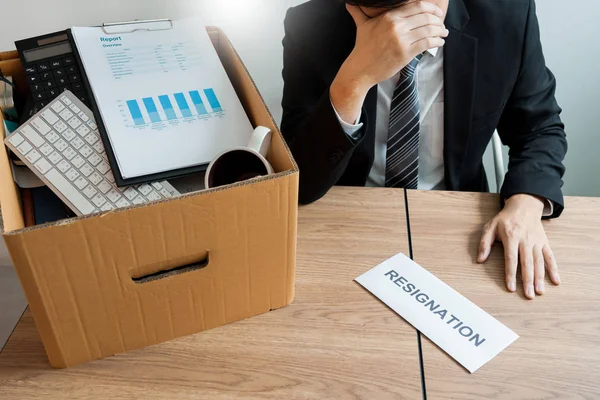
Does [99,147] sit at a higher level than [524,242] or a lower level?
higher

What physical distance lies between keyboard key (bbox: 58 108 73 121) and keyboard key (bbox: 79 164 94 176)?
93mm

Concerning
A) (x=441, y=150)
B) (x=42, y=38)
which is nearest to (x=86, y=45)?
(x=42, y=38)

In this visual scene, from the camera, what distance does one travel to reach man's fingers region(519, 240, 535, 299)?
91cm

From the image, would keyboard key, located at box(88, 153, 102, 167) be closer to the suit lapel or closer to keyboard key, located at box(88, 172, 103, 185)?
keyboard key, located at box(88, 172, 103, 185)

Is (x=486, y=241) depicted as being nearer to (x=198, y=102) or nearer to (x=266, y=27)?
(x=198, y=102)

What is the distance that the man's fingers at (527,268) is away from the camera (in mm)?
912

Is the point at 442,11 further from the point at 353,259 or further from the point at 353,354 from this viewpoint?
the point at 353,354

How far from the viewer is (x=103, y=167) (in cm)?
85

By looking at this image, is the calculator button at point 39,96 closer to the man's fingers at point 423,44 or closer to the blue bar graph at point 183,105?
the blue bar graph at point 183,105

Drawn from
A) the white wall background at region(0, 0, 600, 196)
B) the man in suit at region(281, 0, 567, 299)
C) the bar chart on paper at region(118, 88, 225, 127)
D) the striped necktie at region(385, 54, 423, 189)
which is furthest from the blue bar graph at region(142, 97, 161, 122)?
the white wall background at region(0, 0, 600, 196)

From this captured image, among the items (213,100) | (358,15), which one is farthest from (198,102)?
(358,15)

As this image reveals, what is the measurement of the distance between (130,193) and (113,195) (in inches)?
1.0

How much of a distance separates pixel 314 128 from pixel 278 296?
1.18ft

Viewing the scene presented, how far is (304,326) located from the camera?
2.78 feet
